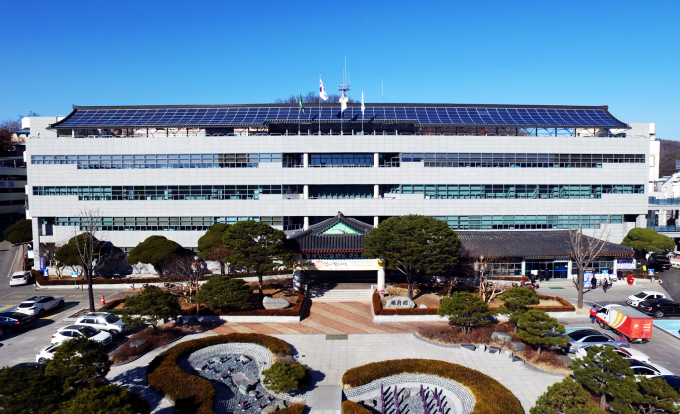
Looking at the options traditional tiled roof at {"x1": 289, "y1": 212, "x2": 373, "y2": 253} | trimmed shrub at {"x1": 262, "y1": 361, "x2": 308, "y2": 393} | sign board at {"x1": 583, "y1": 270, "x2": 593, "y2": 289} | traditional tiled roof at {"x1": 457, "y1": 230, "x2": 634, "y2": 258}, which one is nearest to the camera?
trimmed shrub at {"x1": 262, "y1": 361, "x2": 308, "y2": 393}

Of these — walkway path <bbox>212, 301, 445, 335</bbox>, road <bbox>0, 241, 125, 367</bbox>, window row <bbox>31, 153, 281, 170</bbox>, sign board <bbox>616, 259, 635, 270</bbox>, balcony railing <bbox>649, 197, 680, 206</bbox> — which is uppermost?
window row <bbox>31, 153, 281, 170</bbox>

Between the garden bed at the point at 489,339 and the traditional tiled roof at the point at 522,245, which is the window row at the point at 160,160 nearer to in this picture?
the traditional tiled roof at the point at 522,245

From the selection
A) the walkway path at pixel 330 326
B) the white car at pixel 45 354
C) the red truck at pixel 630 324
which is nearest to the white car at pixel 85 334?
the white car at pixel 45 354

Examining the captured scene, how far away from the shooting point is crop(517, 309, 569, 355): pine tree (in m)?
20.7

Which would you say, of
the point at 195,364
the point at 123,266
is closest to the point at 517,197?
the point at 195,364

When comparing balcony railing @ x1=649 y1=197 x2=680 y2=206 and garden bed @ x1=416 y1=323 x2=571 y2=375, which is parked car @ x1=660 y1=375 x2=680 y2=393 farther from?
balcony railing @ x1=649 y1=197 x2=680 y2=206

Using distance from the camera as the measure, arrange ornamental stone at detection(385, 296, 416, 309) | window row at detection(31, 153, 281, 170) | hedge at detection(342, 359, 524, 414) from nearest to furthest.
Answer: hedge at detection(342, 359, 524, 414) < ornamental stone at detection(385, 296, 416, 309) < window row at detection(31, 153, 281, 170)

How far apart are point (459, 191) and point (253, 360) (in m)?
26.8


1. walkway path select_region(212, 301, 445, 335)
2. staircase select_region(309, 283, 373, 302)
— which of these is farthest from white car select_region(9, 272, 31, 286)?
staircase select_region(309, 283, 373, 302)

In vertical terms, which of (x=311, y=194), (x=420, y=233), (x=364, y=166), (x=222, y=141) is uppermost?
(x=222, y=141)

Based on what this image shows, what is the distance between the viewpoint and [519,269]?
38.1 meters

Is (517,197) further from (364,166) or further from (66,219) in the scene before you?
(66,219)

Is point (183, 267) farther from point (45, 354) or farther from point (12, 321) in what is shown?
point (45, 354)

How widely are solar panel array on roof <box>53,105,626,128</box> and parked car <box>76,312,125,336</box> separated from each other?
22055 mm
